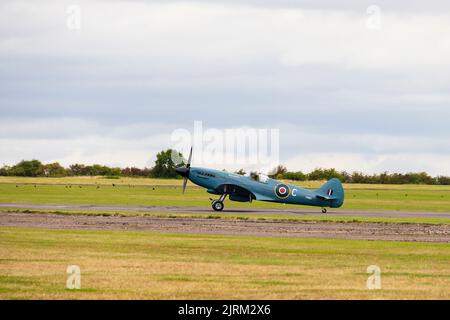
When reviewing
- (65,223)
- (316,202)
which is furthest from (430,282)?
(316,202)

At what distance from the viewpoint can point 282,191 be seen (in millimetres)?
56438

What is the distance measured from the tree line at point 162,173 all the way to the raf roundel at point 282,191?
8872cm

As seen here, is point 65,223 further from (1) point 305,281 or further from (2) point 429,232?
(1) point 305,281

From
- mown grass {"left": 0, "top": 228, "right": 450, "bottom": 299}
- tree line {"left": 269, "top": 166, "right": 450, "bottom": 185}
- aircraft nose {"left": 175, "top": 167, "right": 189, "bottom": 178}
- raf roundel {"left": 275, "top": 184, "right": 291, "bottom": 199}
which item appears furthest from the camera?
tree line {"left": 269, "top": 166, "right": 450, "bottom": 185}

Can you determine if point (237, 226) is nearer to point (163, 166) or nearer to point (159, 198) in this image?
point (159, 198)

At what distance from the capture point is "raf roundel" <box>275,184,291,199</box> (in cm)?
5644

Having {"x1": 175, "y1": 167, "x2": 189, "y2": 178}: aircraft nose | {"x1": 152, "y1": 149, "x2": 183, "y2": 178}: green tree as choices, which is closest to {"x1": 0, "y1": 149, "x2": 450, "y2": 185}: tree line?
{"x1": 152, "y1": 149, "x2": 183, "y2": 178}: green tree

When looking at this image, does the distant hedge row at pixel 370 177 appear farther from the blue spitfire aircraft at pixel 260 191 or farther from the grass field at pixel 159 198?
the blue spitfire aircraft at pixel 260 191

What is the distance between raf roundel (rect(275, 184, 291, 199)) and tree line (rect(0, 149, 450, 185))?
291ft

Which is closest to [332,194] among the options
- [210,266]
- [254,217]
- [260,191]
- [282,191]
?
[282,191]

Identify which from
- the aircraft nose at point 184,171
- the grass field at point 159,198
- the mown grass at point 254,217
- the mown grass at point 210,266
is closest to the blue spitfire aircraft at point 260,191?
the aircraft nose at point 184,171

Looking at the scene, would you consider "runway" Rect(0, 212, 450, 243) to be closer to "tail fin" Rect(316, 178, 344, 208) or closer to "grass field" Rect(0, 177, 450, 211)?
"tail fin" Rect(316, 178, 344, 208)

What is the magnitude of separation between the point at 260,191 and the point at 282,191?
1.33 meters
